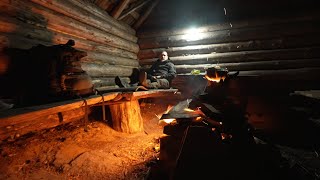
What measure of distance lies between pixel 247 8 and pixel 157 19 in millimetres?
3729

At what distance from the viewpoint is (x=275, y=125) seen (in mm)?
4633

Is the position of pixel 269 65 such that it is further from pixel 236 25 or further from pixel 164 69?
pixel 164 69

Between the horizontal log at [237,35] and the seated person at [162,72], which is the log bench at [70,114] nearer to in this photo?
the seated person at [162,72]

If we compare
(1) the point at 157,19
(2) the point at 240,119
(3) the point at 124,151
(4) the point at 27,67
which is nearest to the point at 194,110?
(2) the point at 240,119

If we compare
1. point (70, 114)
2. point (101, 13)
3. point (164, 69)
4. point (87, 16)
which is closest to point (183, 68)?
point (164, 69)

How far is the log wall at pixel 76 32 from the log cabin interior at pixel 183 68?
24mm

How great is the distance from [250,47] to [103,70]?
551cm

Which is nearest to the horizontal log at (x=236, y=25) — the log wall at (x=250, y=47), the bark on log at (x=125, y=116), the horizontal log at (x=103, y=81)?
the log wall at (x=250, y=47)

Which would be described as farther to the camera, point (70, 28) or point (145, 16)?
point (145, 16)

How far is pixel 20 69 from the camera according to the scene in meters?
3.45

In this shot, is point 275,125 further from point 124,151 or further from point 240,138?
point 124,151

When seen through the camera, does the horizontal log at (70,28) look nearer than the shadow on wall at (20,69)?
No

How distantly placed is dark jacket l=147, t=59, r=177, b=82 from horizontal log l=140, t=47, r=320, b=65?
2.21ft

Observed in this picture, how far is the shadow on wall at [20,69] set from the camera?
3186 millimetres
